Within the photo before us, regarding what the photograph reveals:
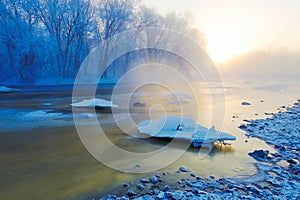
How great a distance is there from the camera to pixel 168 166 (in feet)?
20.5

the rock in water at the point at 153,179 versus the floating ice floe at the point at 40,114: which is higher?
the floating ice floe at the point at 40,114

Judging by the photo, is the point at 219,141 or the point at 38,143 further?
the point at 219,141

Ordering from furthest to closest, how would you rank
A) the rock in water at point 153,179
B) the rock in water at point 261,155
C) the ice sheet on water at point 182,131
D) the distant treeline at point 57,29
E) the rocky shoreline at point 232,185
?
the distant treeline at point 57,29 < the ice sheet on water at point 182,131 < the rock in water at point 261,155 < the rock in water at point 153,179 < the rocky shoreline at point 232,185

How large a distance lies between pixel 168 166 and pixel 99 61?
42.3m

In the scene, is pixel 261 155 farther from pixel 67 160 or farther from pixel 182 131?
pixel 67 160

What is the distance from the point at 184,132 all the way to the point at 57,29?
3818 centimetres

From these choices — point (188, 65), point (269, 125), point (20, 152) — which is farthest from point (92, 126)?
point (188, 65)

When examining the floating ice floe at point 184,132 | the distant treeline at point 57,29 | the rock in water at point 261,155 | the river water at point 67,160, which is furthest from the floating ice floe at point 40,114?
the distant treeline at point 57,29

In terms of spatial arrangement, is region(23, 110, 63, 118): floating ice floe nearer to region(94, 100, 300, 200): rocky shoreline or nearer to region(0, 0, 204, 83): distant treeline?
region(94, 100, 300, 200): rocky shoreline

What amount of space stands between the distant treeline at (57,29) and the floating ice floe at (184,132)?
31.3 m

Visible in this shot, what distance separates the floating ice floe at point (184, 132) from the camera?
8031mm

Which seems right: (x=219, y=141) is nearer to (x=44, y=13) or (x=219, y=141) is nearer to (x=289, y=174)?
(x=289, y=174)

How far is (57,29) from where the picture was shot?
39.3m

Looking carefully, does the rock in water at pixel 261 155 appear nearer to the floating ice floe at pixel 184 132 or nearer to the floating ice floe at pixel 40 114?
the floating ice floe at pixel 184 132
